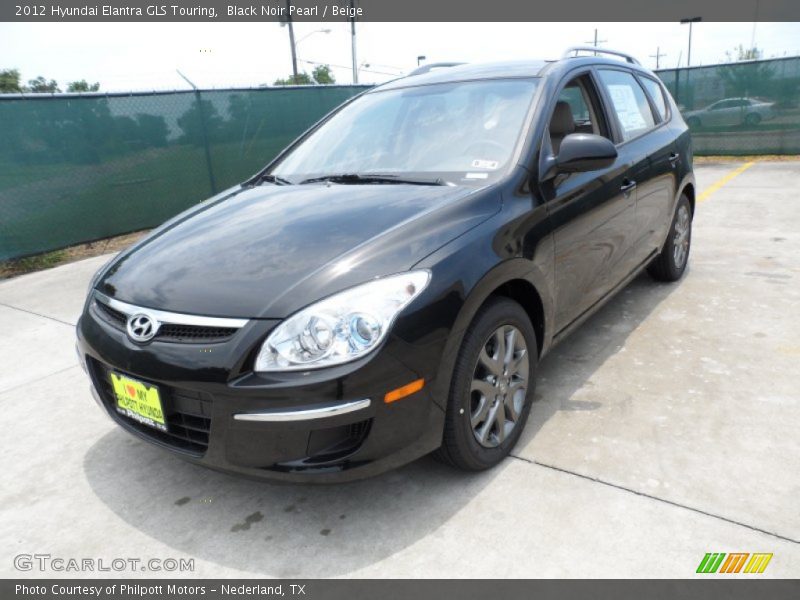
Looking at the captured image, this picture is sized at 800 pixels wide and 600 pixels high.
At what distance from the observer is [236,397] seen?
203cm

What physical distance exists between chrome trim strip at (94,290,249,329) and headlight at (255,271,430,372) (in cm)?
15

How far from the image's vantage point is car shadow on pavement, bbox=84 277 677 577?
221 cm

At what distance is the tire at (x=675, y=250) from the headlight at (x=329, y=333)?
332cm

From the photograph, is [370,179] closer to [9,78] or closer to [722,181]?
[722,181]

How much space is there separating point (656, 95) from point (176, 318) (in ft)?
13.2

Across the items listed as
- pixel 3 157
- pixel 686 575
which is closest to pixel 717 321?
pixel 686 575

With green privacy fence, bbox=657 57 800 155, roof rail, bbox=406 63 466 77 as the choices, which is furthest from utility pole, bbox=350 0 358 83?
roof rail, bbox=406 63 466 77

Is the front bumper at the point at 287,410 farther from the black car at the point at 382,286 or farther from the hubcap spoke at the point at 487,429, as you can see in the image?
the hubcap spoke at the point at 487,429

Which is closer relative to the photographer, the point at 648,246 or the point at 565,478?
the point at 565,478

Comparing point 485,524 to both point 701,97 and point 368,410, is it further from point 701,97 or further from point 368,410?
point 701,97

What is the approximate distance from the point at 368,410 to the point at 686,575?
1149 mm

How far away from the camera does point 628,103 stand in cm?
406
